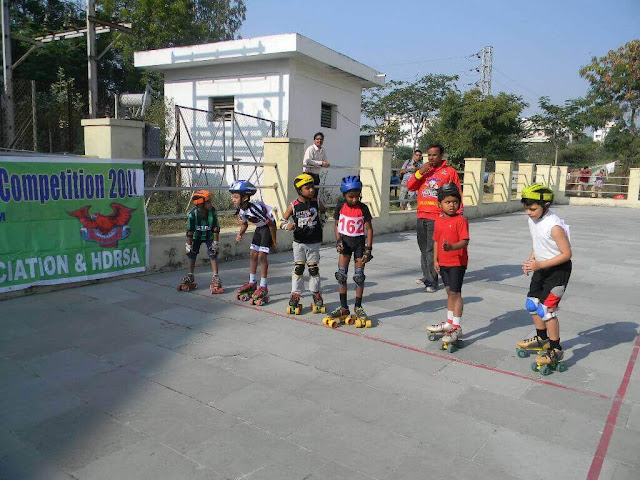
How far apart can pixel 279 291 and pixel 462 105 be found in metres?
23.9

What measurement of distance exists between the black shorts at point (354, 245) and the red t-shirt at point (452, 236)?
0.91m

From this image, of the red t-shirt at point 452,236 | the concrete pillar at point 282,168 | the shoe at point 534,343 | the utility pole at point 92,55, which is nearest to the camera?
the shoe at point 534,343

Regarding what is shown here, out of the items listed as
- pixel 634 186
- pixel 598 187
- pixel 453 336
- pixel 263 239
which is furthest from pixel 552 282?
pixel 598 187

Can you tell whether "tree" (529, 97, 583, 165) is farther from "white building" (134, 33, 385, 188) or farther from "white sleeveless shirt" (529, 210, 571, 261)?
"white sleeveless shirt" (529, 210, 571, 261)

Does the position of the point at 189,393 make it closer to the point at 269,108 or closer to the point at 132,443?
the point at 132,443

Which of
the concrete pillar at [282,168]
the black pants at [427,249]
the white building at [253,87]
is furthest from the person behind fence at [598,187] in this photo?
the black pants at [427,249]

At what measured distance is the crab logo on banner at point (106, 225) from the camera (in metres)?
6.48

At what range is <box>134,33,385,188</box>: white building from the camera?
14.4m

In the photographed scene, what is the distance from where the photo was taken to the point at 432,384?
156 inches

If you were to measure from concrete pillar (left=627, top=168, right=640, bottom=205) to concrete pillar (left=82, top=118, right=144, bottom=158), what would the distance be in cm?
2208

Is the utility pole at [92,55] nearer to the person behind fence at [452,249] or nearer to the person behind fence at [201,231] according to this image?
the person behind fence at [201,231]

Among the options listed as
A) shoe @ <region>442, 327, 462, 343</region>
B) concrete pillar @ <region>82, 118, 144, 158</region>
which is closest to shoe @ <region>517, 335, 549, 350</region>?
shoe @ <region>442, 327, 462, 343</region>

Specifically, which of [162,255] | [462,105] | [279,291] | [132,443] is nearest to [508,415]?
[132,443]

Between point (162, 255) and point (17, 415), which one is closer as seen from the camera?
point (17, 415)
